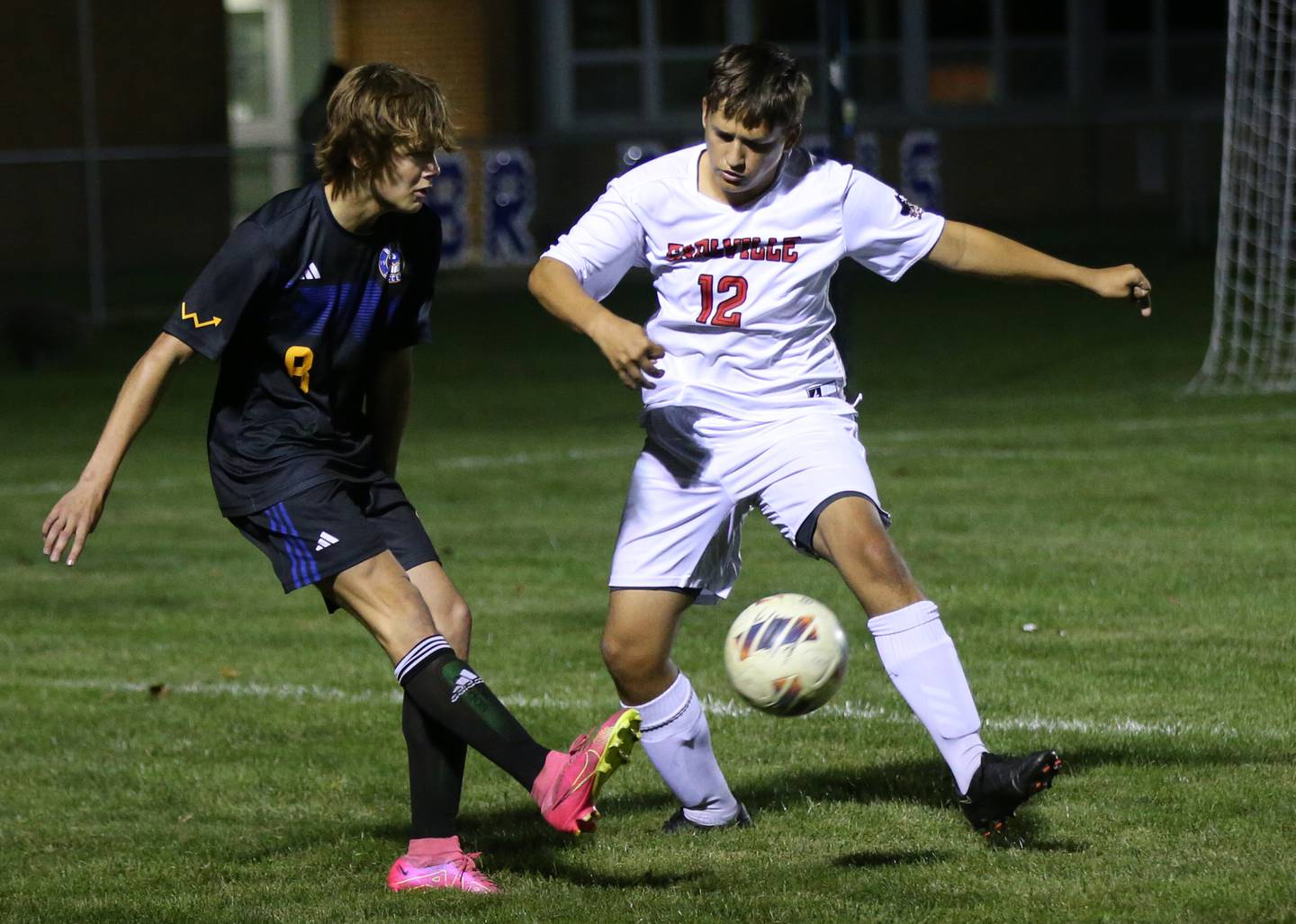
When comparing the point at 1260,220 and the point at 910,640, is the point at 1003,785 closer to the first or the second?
the point at 910,640

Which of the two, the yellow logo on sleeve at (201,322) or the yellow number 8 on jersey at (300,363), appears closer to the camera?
the yellow logo on sleeve at (201,322)

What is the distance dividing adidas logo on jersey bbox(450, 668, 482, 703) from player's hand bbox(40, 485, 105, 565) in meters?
0.89

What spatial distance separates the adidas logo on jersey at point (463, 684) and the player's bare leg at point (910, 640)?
894 mm

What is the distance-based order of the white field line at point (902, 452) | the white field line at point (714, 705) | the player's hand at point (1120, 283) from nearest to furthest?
the player's hand at point (1120, 283) < the white field line at point (714, 705) < the white field line at point (902, 452)

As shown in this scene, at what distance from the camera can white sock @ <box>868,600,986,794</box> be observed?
491cm

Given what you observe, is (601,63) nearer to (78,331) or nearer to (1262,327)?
(78,331)

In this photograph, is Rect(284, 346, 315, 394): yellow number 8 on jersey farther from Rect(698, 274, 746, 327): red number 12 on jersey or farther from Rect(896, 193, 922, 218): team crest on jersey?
Rect(896, 193, 922, 218): team crest on jersey

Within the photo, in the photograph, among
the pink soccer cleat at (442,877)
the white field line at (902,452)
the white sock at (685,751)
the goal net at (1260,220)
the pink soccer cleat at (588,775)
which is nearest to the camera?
the pink soccer cleat at (588,775)

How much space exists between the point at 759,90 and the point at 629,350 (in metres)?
0.78

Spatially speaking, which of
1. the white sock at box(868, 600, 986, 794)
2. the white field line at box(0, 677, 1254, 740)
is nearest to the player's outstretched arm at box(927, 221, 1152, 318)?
the white sock at box(868, 600, 986, 794)

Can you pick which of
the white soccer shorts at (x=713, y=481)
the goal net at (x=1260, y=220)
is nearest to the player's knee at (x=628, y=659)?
the white soccer shorts at (x=713, y=481)

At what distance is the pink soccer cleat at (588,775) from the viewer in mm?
4422

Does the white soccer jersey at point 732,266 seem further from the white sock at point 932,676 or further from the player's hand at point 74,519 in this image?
the player's hand at point 74,519

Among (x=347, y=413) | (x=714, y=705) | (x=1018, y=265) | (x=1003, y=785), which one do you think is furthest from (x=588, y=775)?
(x=714, y=705)
